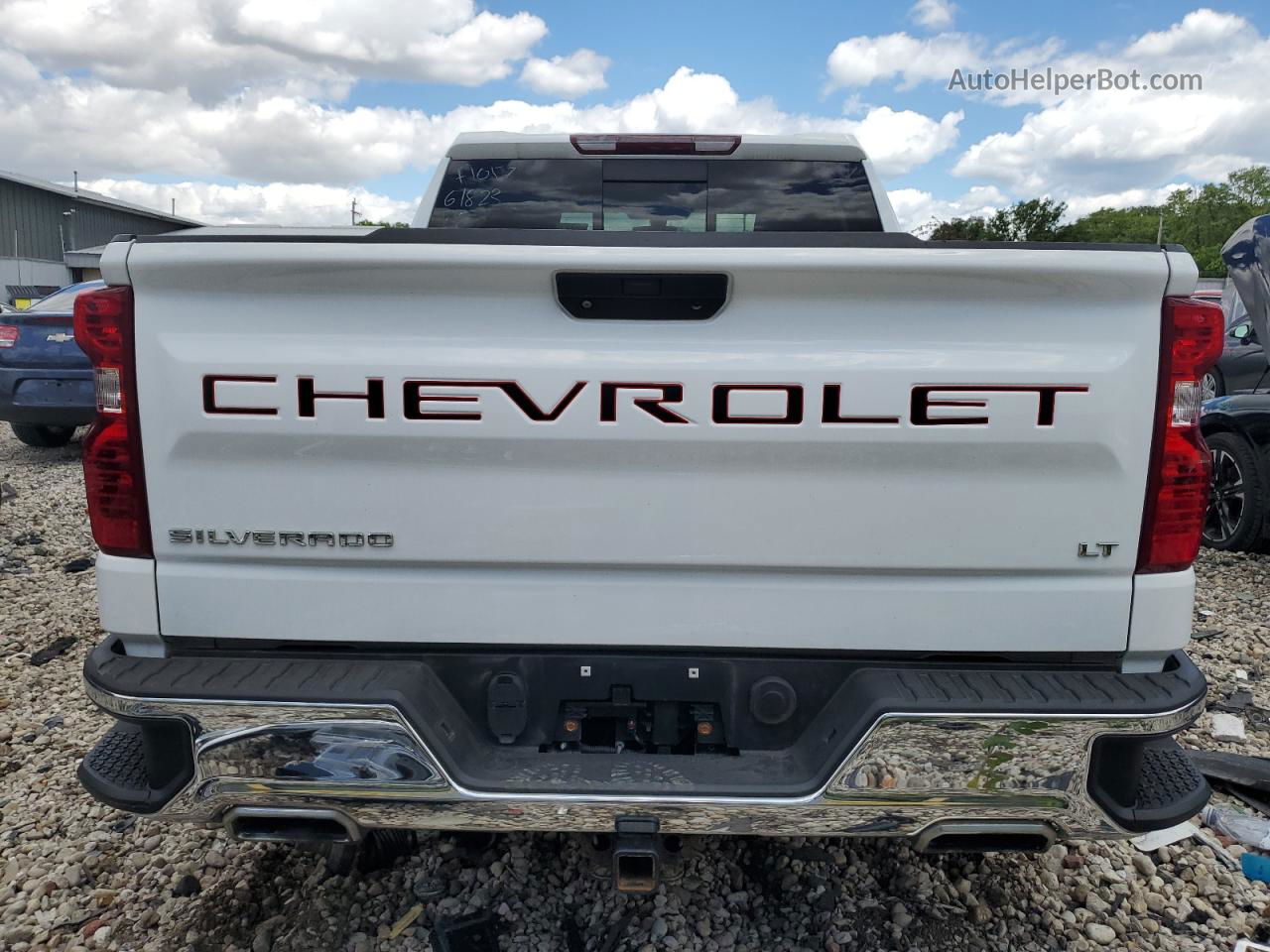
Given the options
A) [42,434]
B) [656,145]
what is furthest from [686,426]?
[42,434]

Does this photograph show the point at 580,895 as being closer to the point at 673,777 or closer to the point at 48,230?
the point at 673,777

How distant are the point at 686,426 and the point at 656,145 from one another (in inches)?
78.9

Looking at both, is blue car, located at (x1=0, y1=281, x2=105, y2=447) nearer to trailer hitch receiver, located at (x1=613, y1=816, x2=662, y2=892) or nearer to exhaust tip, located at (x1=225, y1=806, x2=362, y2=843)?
exhaust tip, located at (x1=225, y1=806, x2=362, y2=843)

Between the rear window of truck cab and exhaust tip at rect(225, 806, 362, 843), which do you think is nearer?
exhaust tip at rect(225, 806, 362, 843)

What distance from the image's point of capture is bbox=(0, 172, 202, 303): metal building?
4809cm

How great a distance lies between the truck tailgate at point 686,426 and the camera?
5.99ft

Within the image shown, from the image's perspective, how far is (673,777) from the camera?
6.25ft

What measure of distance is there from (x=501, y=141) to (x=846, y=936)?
3119 millimetres

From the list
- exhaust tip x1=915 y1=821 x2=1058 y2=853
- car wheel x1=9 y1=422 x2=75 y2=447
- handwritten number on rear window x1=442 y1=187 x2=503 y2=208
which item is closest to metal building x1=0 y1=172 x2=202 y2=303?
car wheel x1=9 y1=422 x2=75 y2=447

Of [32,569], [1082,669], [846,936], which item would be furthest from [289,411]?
[32,569]

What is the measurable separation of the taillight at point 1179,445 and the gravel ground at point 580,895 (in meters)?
1.27

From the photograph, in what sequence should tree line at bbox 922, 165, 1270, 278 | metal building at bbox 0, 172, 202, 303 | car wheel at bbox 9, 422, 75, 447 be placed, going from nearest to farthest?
car wheel at bbox 9, 422, 75, 447, metal building at bbox 0, 172, 202, 303, tree line at bbox 922, 165, 1270, 278

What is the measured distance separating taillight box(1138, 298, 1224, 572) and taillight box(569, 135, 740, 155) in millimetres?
2078

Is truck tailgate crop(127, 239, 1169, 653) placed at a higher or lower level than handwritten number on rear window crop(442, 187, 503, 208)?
lower
